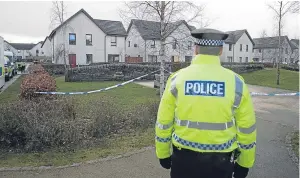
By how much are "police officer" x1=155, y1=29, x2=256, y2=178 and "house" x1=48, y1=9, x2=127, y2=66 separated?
38768 mm

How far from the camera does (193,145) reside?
259 centimetres

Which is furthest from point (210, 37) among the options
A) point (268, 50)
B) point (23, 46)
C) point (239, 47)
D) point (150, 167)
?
point (23, 46)

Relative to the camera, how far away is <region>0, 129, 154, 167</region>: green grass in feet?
16.9

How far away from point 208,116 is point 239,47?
6014 centimetres

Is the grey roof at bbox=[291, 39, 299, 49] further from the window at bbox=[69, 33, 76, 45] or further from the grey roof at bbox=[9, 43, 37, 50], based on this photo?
the grey roof at bbox=[9, 43, 37, 50]

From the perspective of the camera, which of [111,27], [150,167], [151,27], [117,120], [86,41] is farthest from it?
[111,27]

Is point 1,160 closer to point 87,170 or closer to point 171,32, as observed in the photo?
point 87,170

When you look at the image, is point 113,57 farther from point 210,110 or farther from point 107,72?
point 210,110

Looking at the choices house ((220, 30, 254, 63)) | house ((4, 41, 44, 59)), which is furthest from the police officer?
house ((4, 41, 44, 59))

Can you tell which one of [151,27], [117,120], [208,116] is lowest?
[117,120]

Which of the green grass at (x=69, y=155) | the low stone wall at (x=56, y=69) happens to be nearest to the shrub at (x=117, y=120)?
the green grass at (x=69, y=155)

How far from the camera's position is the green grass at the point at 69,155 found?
203 inches

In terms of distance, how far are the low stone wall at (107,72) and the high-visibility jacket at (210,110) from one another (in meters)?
24.9

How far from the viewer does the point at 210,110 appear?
8.29 ft
